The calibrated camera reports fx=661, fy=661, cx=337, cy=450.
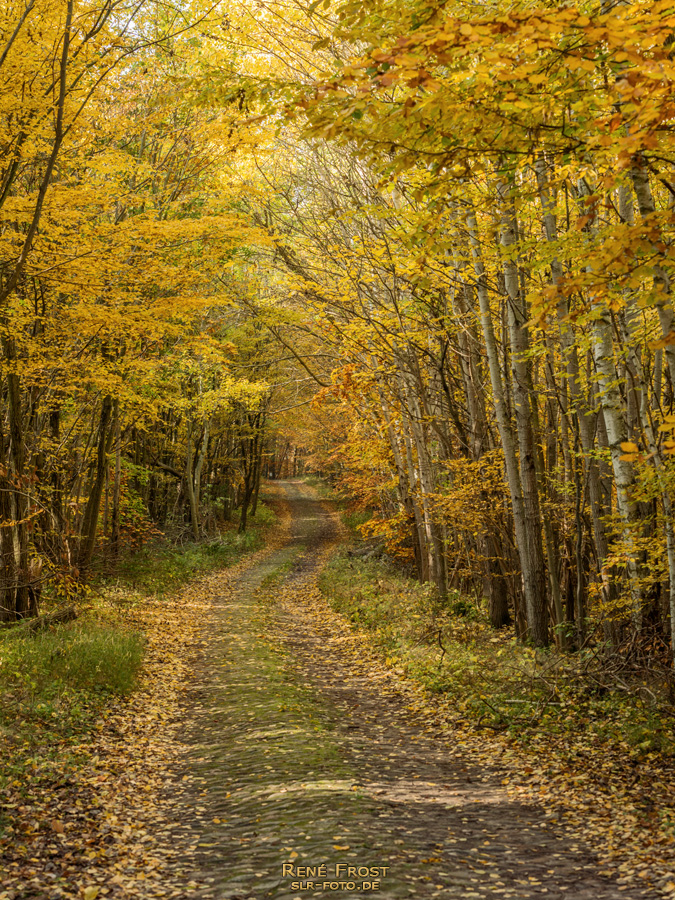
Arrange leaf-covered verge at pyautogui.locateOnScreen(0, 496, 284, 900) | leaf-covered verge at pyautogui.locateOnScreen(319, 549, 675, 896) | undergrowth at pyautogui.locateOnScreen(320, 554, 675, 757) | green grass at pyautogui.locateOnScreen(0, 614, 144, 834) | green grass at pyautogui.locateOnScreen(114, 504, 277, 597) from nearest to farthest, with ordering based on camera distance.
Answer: leaf-covered verge at pyautogui.locateOnScreen(0, 496, 284, 900) → leaf-covered verge at pyautogui.locateOnScreen(319, 549, 675, 896) → green grass at pyautogui.locateOnScreen(0, 614, 144, 834) → undergrowth at pyautogui.locateOnScreen(320, 554, 675, 757) → green grass at pyautogui.locateOnScreen(114, 504, 277, 597)

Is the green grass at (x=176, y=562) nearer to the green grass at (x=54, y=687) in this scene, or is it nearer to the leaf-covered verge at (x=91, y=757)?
the leaf-covered verge at (x=91, y=757)

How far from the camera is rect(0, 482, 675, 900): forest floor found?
3719mm

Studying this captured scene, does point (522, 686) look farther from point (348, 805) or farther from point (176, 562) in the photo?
point (176, 562)

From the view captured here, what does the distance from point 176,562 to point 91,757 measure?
1368 centimetres

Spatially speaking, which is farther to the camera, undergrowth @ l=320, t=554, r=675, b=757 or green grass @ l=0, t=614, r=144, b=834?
undergrowth @ l=320, t=554, r=675, b=757

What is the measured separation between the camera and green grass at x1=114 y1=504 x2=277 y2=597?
15789 millimetres

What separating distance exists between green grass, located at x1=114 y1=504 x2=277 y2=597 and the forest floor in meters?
7.34

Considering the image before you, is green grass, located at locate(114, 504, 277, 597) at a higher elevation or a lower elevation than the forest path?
lower

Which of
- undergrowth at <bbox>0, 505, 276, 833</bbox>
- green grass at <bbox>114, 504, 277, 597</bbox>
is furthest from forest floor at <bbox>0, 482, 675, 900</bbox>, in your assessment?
green grass at <bbox>114, 504, 277, 597</bbox>

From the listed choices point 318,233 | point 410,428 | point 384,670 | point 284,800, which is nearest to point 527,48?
point 284,800

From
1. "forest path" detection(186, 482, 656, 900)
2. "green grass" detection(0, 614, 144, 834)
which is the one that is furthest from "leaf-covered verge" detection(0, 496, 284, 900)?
"forest path" detection(186, 482, 656, 900)

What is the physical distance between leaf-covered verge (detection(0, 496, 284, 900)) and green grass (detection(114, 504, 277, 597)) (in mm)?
4451

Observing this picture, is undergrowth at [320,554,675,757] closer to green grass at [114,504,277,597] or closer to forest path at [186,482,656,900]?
forest path at [186,482,656,900]

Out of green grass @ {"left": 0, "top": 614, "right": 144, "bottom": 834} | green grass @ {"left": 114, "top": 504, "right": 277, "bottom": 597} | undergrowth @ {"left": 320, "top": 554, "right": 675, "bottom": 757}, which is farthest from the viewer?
green grass @ {"left": 114, "top": 504, "right": 277, "bottom": 597}
